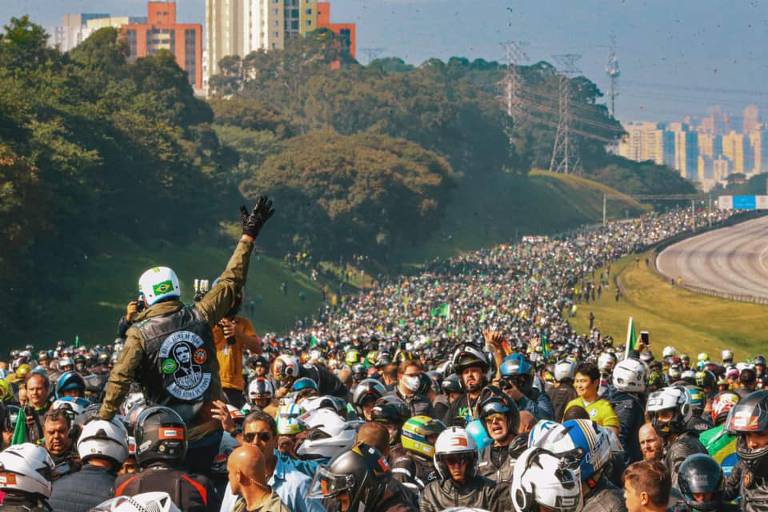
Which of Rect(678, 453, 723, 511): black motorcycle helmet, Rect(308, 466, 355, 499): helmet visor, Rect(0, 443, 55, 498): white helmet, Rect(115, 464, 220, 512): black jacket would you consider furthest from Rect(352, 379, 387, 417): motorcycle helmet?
Rect(308, 466, 355, 499): helmet visor

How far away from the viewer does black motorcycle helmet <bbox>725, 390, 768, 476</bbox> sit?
9.92m

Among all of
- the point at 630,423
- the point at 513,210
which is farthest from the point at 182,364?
the point at 513,210

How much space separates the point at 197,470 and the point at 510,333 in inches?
1812

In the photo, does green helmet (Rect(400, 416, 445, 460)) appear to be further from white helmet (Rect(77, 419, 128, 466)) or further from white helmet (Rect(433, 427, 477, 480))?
white helmet (Rect(77, 419, 128, 466))

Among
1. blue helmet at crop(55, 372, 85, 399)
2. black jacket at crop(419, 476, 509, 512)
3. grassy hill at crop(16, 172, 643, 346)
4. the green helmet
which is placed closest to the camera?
black jacket at crop(419, 476, 509, 512)

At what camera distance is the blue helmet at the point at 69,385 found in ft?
52.3

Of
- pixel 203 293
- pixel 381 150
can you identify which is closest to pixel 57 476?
pixel 203 293

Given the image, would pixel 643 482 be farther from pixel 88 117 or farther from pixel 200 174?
pixel 200 174

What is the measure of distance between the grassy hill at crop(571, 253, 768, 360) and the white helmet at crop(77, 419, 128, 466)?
171ft

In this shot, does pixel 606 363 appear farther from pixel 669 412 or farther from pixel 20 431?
→ pixel 20 431

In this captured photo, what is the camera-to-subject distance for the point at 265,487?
8.81 meters

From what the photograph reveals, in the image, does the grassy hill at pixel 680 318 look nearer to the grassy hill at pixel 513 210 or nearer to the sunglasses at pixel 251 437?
the sunglasses at pixel 251 437

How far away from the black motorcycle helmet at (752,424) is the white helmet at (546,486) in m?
2.28

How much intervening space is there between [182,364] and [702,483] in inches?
143
